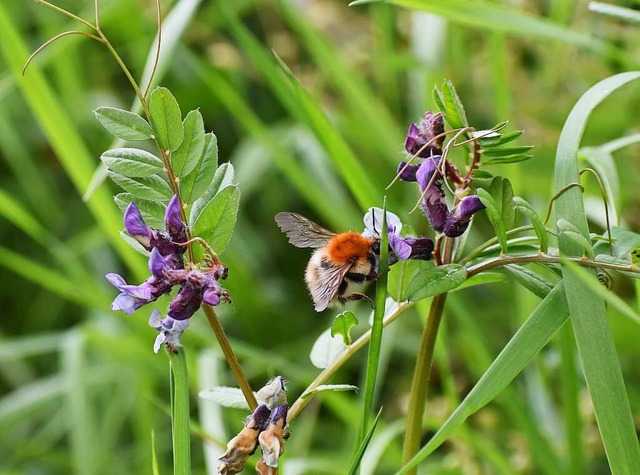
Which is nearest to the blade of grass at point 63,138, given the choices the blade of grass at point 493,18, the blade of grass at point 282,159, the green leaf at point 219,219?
the blade of grass at point 282,159

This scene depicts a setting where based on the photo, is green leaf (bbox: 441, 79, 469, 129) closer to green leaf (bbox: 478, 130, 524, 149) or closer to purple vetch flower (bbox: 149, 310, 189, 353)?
green leaf (bbox: 478, 130, 524, 149)

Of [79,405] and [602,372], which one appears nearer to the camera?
[602,372]

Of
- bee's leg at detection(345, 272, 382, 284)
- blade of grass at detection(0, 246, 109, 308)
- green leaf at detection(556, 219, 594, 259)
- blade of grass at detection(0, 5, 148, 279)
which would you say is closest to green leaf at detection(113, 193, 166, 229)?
bee's leg at detection(345, 272, 382, 284)

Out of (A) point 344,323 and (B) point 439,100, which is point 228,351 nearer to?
(A) point 344,323

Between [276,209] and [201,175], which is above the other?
[201,175]

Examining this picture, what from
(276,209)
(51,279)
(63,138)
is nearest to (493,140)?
(63,138)

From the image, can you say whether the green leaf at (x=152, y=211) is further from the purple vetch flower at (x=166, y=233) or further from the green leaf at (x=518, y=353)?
the green leaf at (x=518, y=353)

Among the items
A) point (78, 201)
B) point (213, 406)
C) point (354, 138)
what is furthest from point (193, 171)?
point (78, 201)

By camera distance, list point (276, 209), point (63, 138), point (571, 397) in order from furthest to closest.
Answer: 1. point (276, 209)
2. point (63, 138)
3. point (571, 397)
